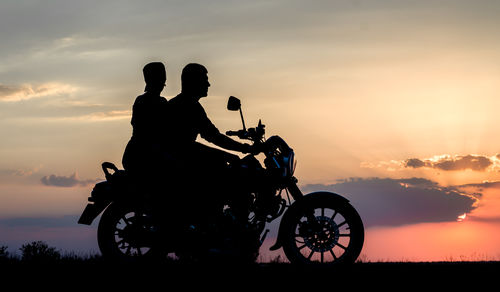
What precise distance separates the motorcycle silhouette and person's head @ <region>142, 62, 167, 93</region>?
1.20 meters

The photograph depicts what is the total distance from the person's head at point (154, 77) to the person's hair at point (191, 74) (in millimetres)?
298

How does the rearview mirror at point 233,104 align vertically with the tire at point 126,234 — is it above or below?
above

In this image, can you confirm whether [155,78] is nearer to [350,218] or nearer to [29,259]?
[350,218]

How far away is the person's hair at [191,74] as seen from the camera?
9305mm

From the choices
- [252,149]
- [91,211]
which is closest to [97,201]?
[91,211]

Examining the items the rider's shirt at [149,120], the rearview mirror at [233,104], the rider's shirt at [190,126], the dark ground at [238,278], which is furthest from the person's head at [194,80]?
the dark ground at [238,278]

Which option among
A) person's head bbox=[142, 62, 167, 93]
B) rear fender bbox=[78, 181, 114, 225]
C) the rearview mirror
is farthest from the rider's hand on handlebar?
rear fender bbox=[78, 181, 114, 225]

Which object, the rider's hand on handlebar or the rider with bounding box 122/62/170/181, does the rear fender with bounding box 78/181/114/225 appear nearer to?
the rider with bounding box 122/62/170/181

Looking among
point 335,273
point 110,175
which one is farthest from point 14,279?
point 335,273

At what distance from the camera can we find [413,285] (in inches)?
341

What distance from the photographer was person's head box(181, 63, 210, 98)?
9.30m

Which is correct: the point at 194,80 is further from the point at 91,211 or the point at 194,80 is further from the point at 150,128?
the point at 91,211

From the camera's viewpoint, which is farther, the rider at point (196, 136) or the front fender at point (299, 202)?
the front fender at point (299, 202)

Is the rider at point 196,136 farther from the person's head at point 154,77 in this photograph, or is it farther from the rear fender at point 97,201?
the rear fender at point 97,201
